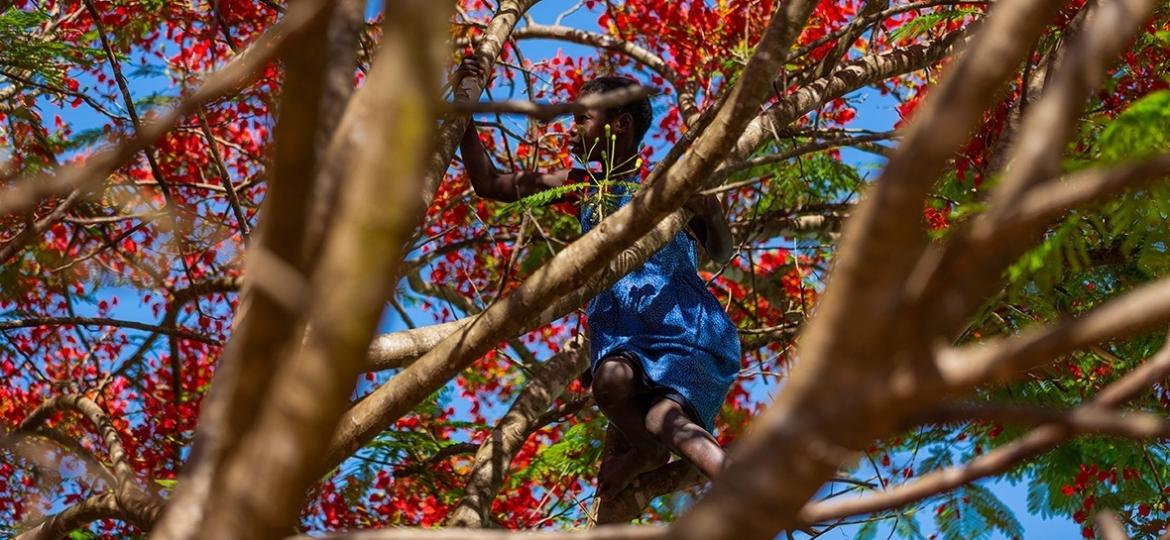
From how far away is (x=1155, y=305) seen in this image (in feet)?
4.82

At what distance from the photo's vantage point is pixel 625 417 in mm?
3934

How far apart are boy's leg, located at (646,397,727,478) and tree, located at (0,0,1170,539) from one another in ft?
1.09

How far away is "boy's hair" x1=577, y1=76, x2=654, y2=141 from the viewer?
436 centimetres

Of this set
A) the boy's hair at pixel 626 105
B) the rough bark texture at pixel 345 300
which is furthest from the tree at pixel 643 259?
the boy's hair at pixel 626 105

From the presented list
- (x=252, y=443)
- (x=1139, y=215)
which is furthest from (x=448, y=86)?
(x=252, y=443)

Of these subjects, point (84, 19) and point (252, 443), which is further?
point (84, 19)

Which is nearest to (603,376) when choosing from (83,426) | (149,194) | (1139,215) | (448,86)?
(448,86)

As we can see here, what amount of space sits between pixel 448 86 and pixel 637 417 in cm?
127

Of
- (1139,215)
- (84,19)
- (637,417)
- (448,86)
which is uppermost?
(84,19)

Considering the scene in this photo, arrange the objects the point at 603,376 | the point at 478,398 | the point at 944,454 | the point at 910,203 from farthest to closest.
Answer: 1. the point at 478,398
2. the point at 944,454
3. the point at 603,376
4. the point at 910,203

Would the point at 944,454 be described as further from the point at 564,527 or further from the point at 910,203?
the point at 910,203

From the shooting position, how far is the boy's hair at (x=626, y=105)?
436 centimetres

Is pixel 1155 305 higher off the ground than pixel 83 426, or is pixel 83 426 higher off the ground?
pixel 83 426

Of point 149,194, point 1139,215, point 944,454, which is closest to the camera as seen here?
point 1139,215
